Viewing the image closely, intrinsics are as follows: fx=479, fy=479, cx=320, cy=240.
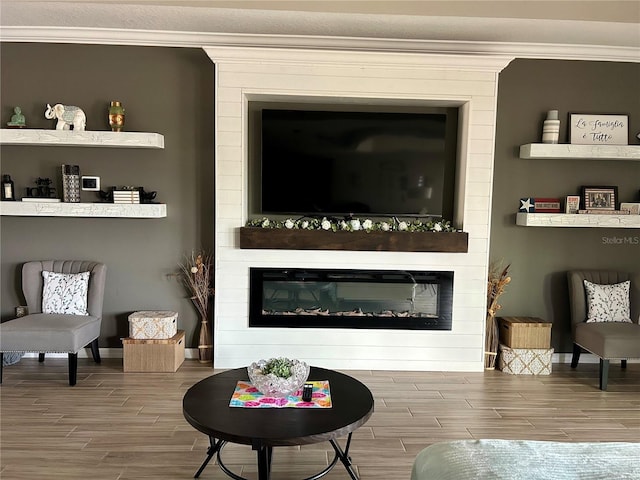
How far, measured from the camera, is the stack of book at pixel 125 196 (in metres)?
3.89

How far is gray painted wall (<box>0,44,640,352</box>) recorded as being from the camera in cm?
398

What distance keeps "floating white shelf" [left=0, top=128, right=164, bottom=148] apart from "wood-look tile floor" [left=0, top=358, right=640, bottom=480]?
5.94ft

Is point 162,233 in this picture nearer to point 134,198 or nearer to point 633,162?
point 134,198

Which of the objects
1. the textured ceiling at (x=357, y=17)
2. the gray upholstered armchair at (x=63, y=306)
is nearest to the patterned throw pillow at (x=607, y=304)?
the textured ceiling at (x=357, y=17)

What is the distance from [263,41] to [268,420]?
Answer: 2975 millimetres

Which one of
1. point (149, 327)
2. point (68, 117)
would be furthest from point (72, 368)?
point (68, 117)

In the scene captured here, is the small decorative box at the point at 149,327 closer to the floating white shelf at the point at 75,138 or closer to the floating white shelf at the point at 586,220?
the floating white shelf at the point at 75,138

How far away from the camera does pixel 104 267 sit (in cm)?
395

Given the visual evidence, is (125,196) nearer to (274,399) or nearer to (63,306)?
(63,306)

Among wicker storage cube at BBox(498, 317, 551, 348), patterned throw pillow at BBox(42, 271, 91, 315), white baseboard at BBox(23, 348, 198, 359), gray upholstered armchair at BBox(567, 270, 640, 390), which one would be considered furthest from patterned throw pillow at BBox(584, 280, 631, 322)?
patterned throw pillow at BBox(42, 271, 91, 315)

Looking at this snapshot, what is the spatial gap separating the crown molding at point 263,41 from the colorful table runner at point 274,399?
108 inches

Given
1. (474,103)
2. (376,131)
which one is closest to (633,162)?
(474,103)

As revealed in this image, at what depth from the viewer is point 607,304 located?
13.2 ft

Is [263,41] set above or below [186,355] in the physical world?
above
